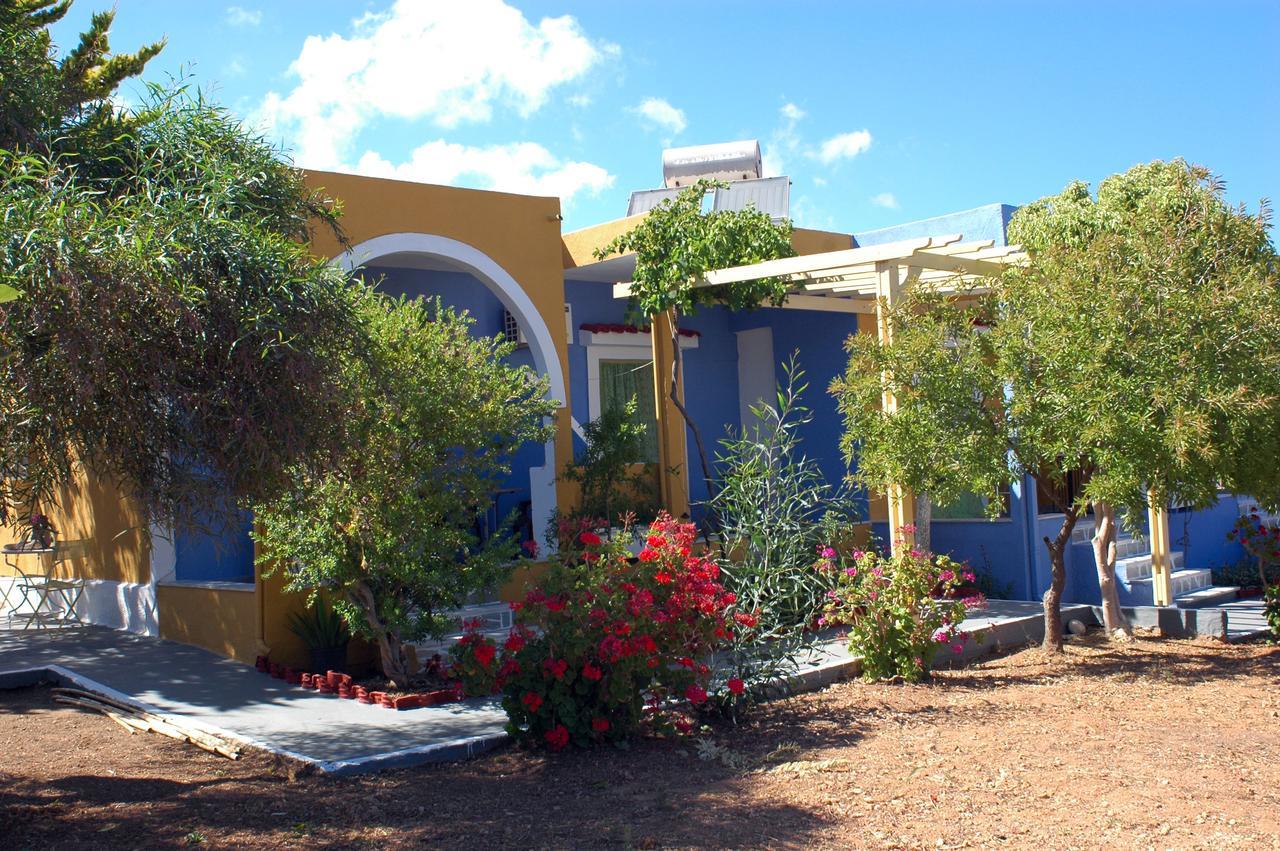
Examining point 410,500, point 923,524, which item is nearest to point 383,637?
point 410,500

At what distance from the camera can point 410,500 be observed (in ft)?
24.6

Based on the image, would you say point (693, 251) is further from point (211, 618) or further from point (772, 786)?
point (772, 786)

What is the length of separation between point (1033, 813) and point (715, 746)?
1858 mm

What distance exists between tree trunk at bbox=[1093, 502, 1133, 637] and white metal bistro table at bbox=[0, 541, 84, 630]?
9.23 m

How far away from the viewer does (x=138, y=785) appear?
5.81 meters

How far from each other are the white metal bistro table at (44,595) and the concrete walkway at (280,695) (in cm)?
30

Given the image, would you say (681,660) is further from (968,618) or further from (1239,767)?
(968,618)

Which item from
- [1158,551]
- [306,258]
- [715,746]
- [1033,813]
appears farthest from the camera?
[1158,551]

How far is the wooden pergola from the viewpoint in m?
8.84

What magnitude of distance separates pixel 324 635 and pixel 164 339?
4390 millimetres

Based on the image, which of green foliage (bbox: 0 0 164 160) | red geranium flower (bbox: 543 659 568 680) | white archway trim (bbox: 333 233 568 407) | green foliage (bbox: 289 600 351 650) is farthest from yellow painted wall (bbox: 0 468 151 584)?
red geranium flower (bbox: 543 659 568 680)

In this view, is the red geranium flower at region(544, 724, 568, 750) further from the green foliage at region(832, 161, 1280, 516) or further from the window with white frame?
the window with white frame

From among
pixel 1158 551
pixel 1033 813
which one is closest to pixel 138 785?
pixel 1033 813

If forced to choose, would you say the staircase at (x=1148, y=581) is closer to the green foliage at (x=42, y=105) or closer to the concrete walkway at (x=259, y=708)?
the concrete walkway at (x=259, y=708)
